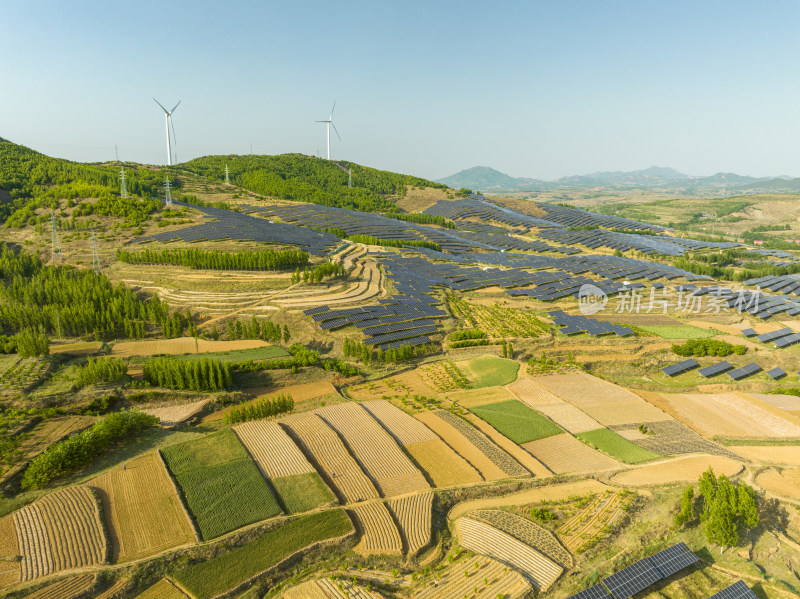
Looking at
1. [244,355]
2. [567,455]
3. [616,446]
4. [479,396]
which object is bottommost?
[616,446]

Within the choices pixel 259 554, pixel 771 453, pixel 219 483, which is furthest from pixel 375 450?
pixel 771 453

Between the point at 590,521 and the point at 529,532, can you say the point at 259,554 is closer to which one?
the point at 529,532

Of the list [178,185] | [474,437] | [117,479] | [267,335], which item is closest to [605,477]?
[474,437]

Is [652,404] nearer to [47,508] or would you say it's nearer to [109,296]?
[47,508]

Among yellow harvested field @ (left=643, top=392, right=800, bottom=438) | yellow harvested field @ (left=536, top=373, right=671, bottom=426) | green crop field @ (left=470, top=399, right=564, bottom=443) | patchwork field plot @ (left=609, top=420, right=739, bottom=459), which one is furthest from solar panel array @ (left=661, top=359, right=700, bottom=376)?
green crop field @ (left=470, top=399, right=564, bottom=443)

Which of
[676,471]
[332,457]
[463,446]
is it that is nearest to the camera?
[332,457]

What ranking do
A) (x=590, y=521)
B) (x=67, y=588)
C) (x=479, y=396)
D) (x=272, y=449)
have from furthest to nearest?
(x=479, y=396)
(x=272, y=449)
(x=590, y=521)
(x=67, y=588)

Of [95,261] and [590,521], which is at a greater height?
[95,261]
